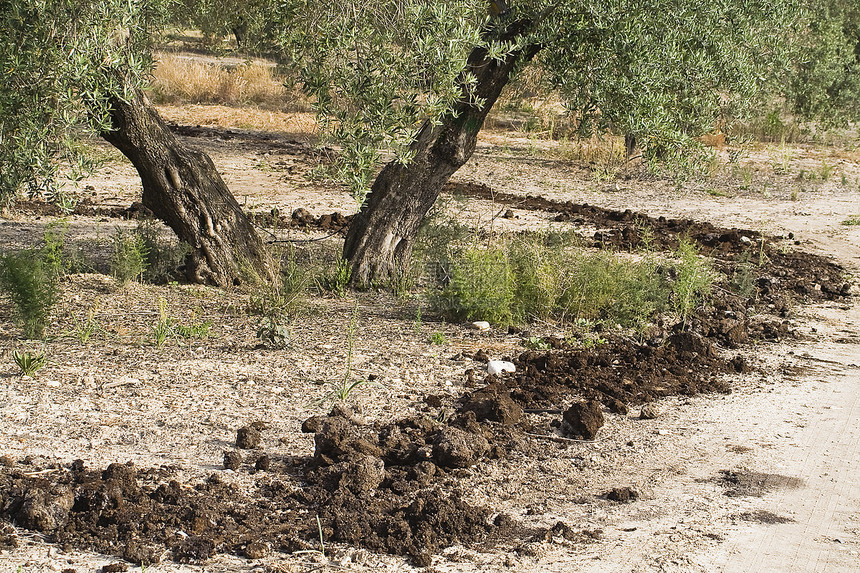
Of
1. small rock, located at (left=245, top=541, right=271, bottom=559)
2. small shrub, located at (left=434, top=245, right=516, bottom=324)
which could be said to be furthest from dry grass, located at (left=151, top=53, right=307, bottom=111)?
small rock, located at (left=245, top=541, right=271, bottom=559)

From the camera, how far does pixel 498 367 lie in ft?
20.5

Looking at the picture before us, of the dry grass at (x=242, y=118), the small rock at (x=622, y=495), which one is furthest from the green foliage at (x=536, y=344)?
the dry grass at (x=242, y=118)

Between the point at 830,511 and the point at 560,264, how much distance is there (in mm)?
3288

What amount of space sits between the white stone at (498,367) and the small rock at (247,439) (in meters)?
1.77

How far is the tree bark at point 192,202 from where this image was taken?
24.0 feet

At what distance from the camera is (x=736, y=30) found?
6.90 m

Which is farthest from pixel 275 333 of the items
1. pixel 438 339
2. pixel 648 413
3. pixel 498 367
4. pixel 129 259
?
pixel 648 413

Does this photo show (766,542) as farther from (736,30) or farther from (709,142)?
(709,142)

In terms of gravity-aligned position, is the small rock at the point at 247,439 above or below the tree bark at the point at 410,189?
below

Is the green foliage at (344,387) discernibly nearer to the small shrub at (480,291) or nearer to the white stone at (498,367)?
the white stone at (498,367)

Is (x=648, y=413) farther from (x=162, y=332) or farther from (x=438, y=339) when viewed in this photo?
(x=162, y=332)

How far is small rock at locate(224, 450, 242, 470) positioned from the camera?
4.68 meters

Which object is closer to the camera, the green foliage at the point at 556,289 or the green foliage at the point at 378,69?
the green foliage at the point at 378,69

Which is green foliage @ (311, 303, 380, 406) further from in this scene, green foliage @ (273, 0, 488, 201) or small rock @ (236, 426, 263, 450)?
green foliage @ (273, 0, 488, 201)
